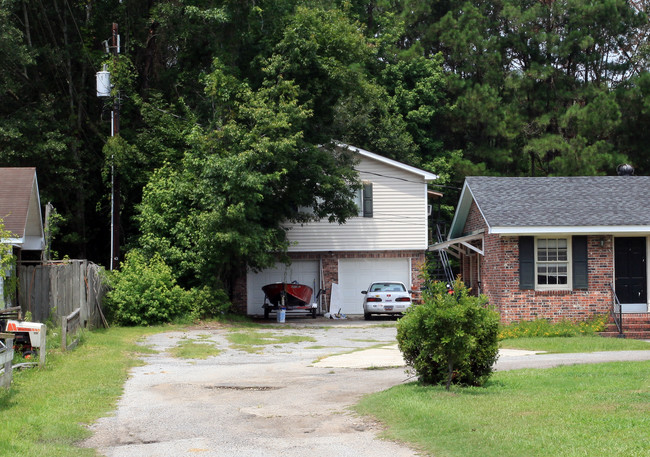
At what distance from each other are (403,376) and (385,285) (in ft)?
56.7

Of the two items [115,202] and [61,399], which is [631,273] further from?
[61,399]

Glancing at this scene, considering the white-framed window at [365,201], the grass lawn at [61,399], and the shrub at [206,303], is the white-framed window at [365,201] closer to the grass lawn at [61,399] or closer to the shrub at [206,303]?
the shrub at [206,303]

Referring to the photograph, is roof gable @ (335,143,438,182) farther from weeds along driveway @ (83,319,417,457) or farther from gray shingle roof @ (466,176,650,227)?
weeds along driveway @ (83,319,417,457)

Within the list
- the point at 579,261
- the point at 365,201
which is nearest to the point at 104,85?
the point at 365,201

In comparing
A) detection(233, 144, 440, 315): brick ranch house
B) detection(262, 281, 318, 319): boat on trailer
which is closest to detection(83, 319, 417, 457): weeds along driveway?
detection(262, 281, 318, 319): boat on trailer

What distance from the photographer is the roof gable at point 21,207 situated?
19219mm

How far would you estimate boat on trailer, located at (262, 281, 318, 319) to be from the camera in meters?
31.0

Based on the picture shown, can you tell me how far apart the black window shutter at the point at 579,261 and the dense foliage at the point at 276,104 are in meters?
8.81

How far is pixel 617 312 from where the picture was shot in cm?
2378

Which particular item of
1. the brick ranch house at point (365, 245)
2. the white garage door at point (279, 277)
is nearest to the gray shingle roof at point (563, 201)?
the brick ranch house at point (365, 245)

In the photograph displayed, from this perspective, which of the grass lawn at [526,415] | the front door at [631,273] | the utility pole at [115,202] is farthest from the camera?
the utility pole at [115,202]

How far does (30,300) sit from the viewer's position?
19.5m

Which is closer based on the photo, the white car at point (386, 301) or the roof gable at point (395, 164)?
the white car at point (386, 301)

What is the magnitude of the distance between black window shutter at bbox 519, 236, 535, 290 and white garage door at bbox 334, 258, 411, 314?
1074cm
